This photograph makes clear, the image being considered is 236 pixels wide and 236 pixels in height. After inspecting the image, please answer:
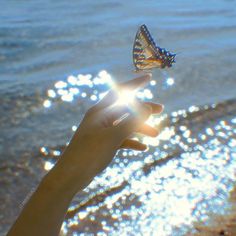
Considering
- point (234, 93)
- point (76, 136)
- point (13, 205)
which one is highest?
point (76, 136)

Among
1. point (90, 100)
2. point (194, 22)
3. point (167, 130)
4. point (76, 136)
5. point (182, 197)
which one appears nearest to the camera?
point (76, 136)

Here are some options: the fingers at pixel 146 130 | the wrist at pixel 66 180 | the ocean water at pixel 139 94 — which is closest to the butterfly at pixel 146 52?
the fingers at pixel 146 130

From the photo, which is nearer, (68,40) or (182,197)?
(182,197)

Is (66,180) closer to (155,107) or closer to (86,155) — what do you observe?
(86,155)

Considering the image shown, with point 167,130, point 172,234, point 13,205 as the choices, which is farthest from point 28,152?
point 172,234

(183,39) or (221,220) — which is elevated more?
(221,220)

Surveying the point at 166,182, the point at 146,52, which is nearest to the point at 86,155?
the point at 146,52

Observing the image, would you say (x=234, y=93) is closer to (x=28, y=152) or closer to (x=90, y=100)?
(x=90, y=100)

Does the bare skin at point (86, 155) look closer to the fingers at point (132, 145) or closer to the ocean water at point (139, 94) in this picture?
the fingers at point (132, 145)
